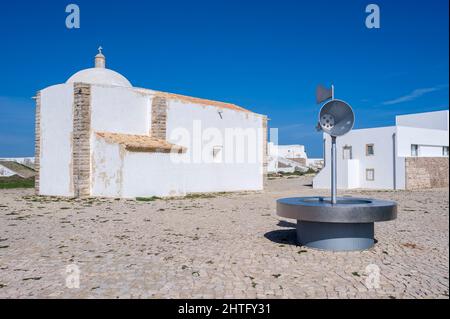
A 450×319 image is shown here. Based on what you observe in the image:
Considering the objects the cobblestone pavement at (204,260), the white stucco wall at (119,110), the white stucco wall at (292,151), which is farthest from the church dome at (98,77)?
the white stucco wall at (292,151)

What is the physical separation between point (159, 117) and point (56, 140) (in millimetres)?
4960

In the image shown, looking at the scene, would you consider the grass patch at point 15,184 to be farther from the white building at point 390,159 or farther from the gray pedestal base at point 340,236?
the gray pedestal base at point 340,236

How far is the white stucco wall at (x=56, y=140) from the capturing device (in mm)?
17547

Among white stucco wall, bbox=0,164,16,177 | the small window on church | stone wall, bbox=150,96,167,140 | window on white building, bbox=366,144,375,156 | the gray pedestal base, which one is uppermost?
stone wall, bbox=150,96,167,140

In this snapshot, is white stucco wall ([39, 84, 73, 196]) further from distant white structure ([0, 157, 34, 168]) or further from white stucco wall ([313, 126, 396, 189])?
distant white structure ([0, 157, 34, 168])

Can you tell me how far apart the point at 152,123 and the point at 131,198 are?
4.67 m

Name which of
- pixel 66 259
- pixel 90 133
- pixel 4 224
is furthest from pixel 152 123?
pixel 66 259

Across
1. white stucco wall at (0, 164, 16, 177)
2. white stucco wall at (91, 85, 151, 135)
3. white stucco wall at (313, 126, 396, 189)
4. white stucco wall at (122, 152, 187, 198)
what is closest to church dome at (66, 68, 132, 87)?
white stucco wall at (91, 85, 151, 135)

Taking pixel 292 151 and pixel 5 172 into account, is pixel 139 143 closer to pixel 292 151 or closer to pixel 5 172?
pixel 5 172

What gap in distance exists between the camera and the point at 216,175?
21.9 meters

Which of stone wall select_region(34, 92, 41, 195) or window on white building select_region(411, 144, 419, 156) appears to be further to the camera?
window on white building select_region(411, 144, 419, 156)

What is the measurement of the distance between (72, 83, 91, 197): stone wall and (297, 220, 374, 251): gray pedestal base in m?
12.7

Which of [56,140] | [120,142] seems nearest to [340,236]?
[120,142]

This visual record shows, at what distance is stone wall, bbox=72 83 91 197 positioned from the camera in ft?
55.7
